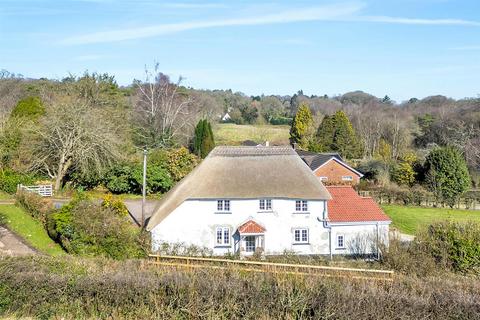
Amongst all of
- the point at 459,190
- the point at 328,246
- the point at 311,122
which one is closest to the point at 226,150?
the point at 328,246

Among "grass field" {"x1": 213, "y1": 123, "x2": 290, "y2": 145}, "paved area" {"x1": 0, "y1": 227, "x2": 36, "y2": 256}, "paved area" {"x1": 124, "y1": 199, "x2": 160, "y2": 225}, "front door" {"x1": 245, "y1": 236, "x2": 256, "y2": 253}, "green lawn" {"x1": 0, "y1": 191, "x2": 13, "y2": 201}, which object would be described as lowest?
"front door" {"x1": 245, "y1": 236, "x2": 256, "y2": 253}

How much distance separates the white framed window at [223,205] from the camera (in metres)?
23.4

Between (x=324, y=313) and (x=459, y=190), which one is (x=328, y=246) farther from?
(x=459, y=190)

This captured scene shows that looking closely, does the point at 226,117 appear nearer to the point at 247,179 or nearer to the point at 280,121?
the point at 280,121

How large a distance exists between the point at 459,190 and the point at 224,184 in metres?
20.1

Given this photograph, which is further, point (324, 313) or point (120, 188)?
point (120, 188)

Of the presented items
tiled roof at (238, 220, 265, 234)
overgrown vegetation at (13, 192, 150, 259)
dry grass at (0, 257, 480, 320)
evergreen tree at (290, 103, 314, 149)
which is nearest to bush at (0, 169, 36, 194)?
overgrown vegetation at (13, 192, 150, 259)

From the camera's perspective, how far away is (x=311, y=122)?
57.7 m

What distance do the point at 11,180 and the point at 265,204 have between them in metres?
16.0

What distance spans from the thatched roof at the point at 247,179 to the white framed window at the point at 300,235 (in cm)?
155

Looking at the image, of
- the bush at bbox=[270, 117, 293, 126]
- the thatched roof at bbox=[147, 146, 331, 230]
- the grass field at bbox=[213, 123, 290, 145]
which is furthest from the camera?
the bush at bbox=[270, 117, 293, 126]

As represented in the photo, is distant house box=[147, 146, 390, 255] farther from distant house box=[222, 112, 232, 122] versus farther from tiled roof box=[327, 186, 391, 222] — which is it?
distant house box=[222, 112, 232, 122]

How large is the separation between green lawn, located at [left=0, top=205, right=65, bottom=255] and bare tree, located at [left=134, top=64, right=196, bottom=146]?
62.9ft

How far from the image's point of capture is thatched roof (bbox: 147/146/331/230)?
2325cm
